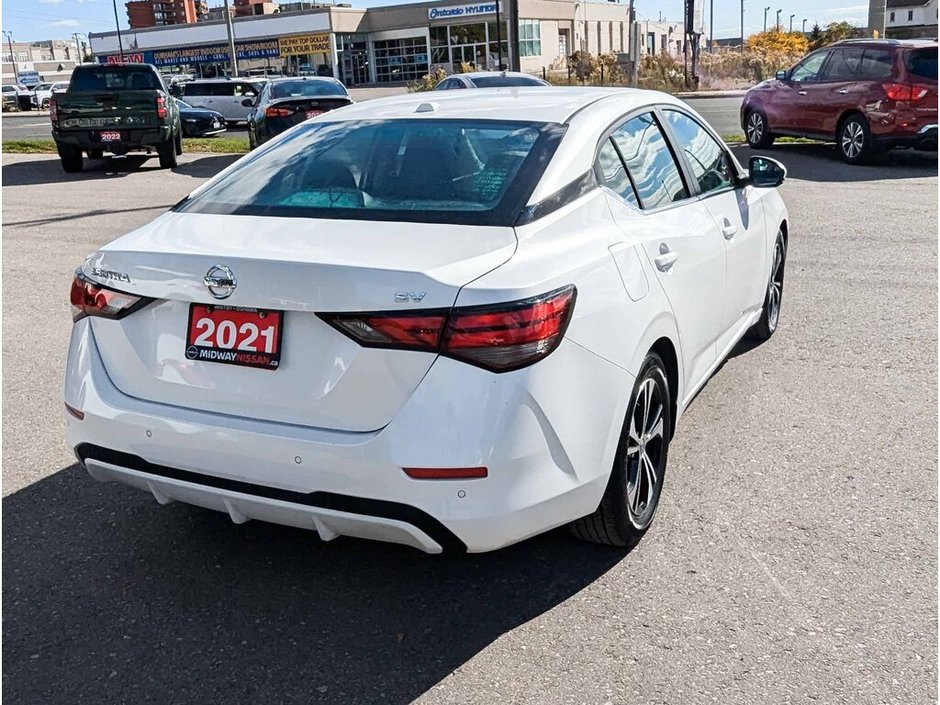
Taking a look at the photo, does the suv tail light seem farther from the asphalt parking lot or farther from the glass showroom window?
the glass showroom window

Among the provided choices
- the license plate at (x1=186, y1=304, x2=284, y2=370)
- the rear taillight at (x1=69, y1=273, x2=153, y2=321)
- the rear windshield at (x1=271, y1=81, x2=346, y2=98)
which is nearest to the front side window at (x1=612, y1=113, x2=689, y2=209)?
the license plate at (x1=186, y1=304, x2=284, y2=370)

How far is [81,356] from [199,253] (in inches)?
25.9

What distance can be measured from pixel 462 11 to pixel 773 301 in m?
63.8

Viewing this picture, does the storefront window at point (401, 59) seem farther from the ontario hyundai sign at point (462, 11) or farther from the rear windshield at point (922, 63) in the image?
the rear windshield at point (922, 63)

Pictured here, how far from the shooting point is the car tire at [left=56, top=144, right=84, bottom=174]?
53.8 feet

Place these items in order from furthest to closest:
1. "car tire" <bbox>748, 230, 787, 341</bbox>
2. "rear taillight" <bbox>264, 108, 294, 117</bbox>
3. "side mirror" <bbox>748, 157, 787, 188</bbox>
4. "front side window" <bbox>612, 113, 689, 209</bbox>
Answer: "rear taillight" <bbox>264, 108, 294, 117</bbox> → "car tire" <bbox>748, 230, 787, 341</bbox> → "side mirror" <bbox>748, 157, 787, 188</bbox> → "front side window" <bbox>612, 113, 689, 209</bbox>

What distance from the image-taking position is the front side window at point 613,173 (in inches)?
148

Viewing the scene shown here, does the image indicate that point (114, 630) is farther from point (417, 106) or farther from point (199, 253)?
point (417, 106)

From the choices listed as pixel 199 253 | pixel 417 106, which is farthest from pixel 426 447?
pixel 417 106

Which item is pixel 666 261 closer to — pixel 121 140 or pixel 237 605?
pixel 237 605

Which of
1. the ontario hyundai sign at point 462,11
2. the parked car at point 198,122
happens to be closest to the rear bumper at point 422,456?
the parked car at point 198,122

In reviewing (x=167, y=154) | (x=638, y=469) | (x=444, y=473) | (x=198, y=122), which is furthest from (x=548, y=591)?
(x=198, y=122)

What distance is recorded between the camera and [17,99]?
60.1 m

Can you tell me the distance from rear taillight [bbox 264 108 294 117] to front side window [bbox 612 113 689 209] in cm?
1219
